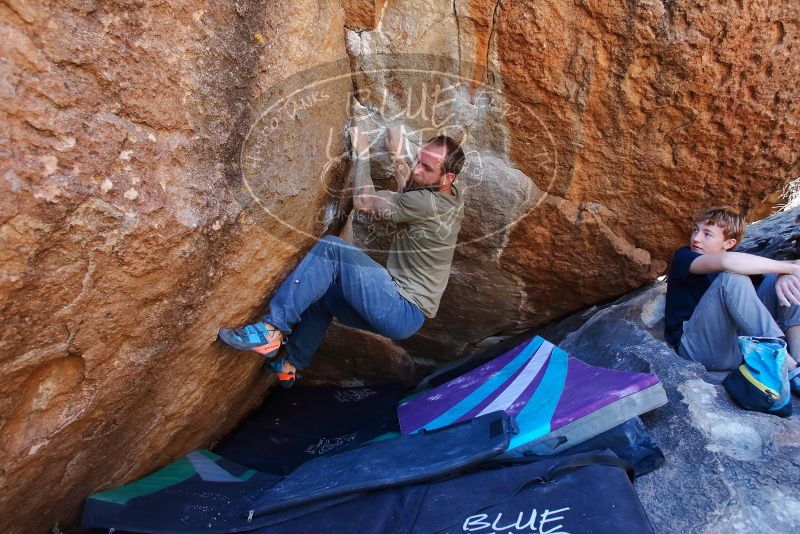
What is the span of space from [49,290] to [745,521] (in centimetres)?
202

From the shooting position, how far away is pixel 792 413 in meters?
2.11

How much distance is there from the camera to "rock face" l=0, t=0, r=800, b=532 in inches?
59.6

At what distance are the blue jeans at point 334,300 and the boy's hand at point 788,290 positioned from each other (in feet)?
4.84

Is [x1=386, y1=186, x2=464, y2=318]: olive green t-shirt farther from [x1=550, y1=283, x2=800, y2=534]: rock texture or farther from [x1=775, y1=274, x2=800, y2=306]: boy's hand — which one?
[x1=775, y1=274, x2=800, y2=306]: boy's hand

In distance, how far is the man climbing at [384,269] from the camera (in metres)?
2.29

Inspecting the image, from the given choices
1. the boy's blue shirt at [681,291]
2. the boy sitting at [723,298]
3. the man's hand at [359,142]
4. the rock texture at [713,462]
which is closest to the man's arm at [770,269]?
the boy sitting at [723,298]

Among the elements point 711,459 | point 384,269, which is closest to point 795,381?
point 711,459

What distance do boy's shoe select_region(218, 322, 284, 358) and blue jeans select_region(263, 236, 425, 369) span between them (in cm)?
3

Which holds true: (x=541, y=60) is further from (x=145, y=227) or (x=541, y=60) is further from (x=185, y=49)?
(x=145, y=227)

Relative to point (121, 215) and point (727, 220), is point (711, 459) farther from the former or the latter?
point (121, 215)

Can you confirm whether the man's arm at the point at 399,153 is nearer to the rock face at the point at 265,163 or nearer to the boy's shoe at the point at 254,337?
the rock face at the point at 265,163

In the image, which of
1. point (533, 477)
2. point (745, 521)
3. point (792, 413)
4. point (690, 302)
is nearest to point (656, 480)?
point (745, 521)

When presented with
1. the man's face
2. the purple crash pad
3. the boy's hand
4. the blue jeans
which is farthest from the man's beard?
the boy's hand

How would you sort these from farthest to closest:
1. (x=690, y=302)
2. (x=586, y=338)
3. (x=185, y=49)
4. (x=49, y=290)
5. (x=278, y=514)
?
(x=586, y=338), (x=690, y=302), (x=278, y=514), (x=185, y=49), (x=49, y=290)
